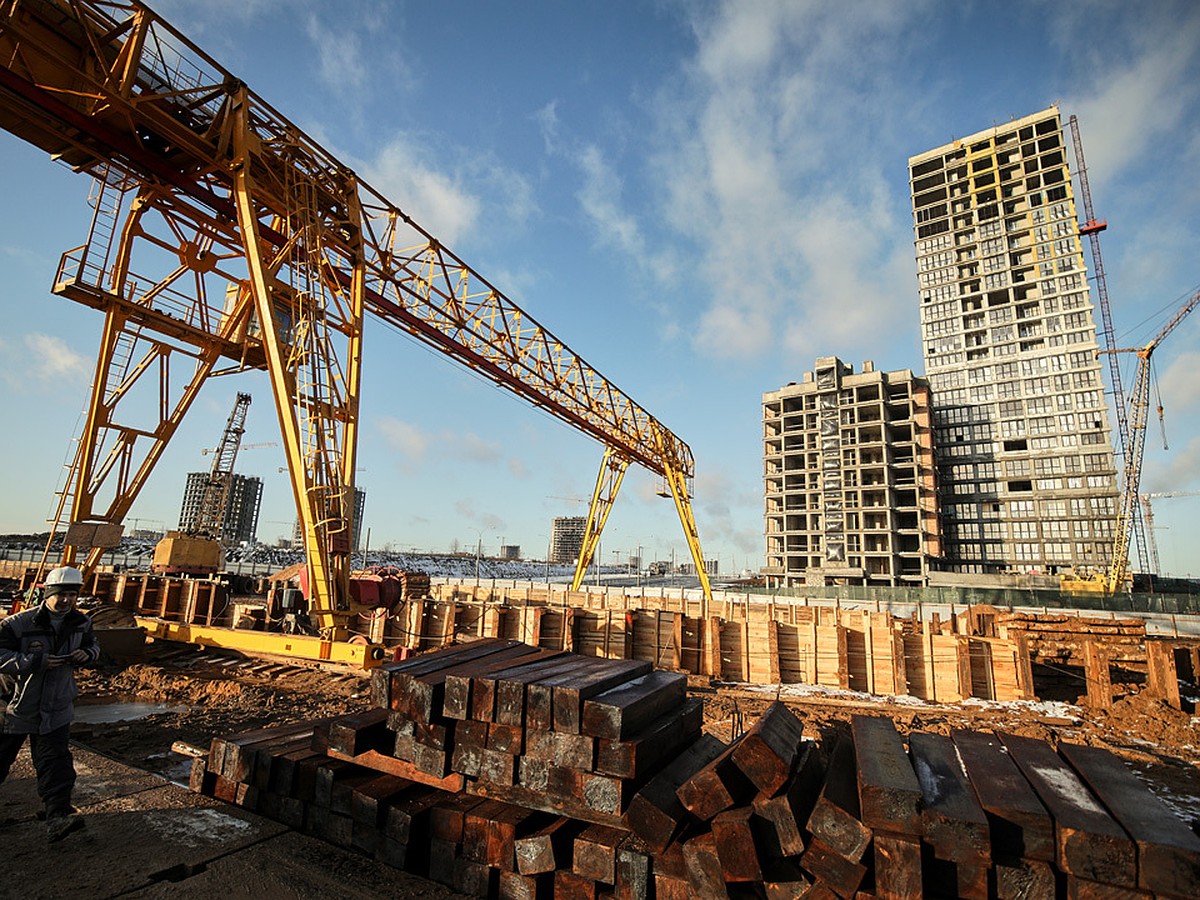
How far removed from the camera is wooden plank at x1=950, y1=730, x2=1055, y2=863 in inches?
122

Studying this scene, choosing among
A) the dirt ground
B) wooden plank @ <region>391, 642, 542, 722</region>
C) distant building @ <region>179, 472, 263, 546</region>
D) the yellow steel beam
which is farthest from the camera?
distant building @ <region>179, 472, 263, 546</region>

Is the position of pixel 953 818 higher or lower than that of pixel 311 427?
lower

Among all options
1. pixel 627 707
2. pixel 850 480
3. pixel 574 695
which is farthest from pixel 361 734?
pixel 850 480

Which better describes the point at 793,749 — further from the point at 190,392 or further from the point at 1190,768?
the point at 190,392

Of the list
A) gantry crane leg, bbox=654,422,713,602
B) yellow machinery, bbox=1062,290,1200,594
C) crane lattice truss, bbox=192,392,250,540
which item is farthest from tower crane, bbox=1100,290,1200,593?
crane lattice truss, bbox=192,392,250,540

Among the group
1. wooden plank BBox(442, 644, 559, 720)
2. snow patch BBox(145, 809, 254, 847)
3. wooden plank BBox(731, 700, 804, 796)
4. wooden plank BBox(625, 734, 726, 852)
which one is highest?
wooden plank BBox(442, 644, 559, 720)

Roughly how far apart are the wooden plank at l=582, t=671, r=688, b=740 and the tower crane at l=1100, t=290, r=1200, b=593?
184ft

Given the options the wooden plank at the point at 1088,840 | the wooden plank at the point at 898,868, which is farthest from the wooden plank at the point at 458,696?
the wooden plank at the point at 1088,840

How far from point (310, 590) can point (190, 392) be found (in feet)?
26.0

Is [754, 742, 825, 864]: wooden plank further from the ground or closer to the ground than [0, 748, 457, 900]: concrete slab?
further from the ground

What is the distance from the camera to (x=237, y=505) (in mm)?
121438

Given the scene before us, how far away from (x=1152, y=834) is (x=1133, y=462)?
64618mm

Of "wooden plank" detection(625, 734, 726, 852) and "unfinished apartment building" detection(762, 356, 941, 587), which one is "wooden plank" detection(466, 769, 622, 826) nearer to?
"wooden plank" detection(625, 734, 726, 852)

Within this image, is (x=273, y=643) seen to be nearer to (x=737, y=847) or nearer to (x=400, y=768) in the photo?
(x=400, y=768)
